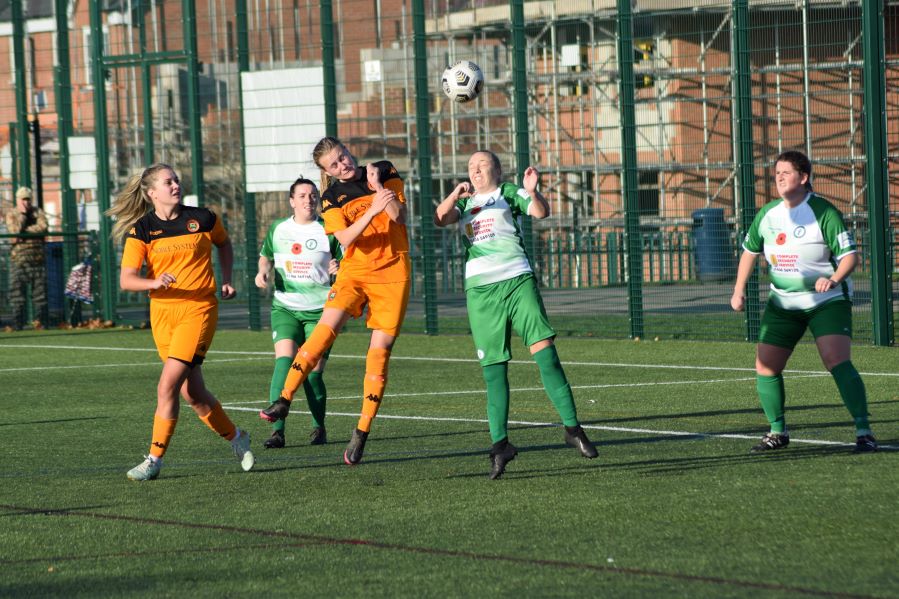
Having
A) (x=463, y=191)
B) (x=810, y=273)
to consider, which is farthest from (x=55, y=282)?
(x=810, y=273)

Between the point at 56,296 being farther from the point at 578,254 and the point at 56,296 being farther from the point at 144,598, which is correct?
the point at 144,598

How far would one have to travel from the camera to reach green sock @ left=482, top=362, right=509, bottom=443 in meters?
8.35

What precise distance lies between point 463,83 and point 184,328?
3.61m

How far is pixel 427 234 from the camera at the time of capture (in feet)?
67.2

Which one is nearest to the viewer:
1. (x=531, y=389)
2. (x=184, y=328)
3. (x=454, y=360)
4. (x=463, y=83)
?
(x=184, y=328)

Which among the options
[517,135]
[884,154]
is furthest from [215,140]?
[884,154]

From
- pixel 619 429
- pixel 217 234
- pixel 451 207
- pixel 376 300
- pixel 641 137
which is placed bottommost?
pixel 619 429

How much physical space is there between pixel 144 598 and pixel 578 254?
18.3 meters

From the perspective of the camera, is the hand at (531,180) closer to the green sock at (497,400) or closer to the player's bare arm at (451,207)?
the player's bare arm at (451,207)

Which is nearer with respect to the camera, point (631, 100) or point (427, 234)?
point (631, 100)

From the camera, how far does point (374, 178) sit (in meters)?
8.79

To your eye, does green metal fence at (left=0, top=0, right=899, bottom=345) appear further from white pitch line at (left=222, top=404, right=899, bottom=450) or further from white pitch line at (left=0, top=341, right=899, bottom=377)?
white pitch line at (left=222, top=404, right=899, bottom=450)

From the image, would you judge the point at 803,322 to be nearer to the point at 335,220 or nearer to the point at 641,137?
the point at 335,220

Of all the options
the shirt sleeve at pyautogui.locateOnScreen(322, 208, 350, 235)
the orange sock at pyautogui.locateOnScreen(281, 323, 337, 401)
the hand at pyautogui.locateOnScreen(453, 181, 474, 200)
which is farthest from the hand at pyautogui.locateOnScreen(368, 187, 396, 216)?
the orange sock at pyautogui.locateOnScreen(281, 323, 337, 401)
